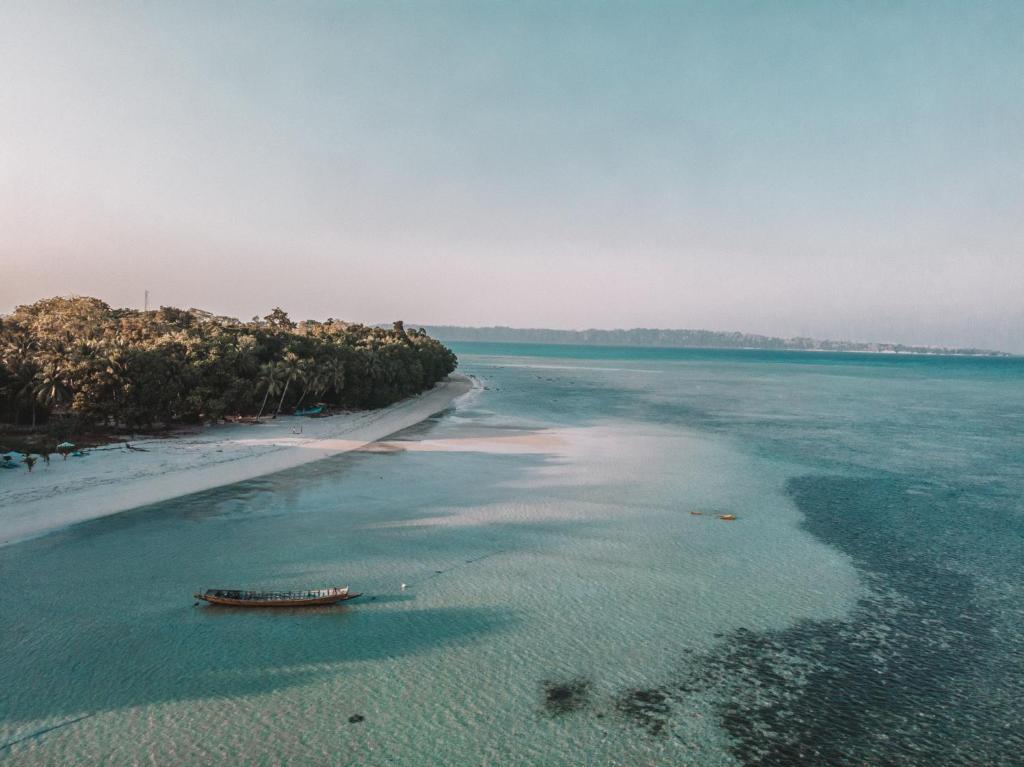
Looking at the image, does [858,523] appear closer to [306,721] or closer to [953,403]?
[306,721]

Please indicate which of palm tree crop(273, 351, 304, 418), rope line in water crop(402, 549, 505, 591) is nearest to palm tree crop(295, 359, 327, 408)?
palm tree crop(273, 351, 304, 418)

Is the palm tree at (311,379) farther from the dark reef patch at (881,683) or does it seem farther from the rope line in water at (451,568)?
the dark reef patch at (881,683)

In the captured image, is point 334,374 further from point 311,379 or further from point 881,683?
point 881,683

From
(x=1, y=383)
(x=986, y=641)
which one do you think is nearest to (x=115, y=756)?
(x=986, y=641)

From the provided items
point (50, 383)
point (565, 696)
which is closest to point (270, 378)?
point (50, 383)

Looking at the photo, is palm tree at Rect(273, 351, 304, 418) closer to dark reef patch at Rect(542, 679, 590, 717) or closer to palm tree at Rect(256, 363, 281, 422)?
palm tree at Rect(256, 363, 281, 422)
